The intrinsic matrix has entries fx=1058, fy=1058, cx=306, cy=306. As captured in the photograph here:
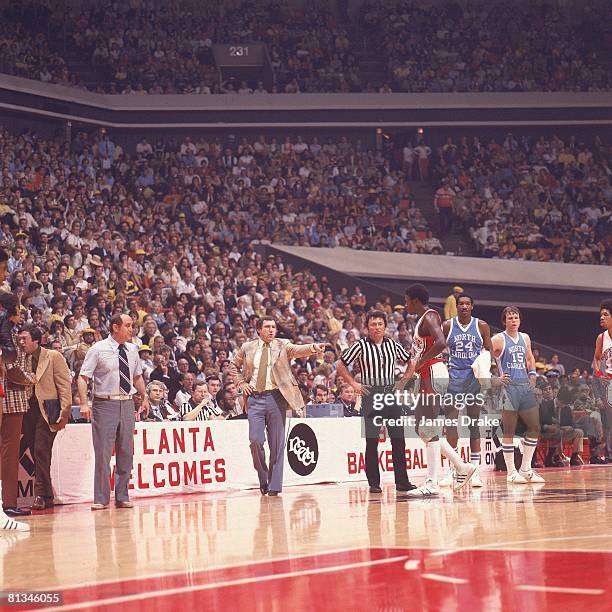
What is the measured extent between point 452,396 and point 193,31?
80.6 feet

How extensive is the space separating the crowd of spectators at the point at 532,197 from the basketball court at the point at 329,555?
2044cm

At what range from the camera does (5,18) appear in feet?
101

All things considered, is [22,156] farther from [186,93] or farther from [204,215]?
[186,93]

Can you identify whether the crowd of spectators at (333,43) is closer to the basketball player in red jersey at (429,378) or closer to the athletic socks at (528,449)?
the athletic socks at (528,449)

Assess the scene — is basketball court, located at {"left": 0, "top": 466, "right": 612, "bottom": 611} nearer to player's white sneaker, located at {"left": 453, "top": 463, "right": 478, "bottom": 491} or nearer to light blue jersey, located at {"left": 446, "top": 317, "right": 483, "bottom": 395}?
player's white sneaker, located at {"left": 453, "top": 463, "right": 478, "bottom": 491}

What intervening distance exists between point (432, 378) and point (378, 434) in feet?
3.03

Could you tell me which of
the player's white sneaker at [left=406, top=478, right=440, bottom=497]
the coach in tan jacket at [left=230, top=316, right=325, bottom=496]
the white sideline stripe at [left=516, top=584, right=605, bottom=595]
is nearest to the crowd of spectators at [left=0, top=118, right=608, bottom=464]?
the coach in tan jacket at [left=230, top=316, right=325, bottom=496]

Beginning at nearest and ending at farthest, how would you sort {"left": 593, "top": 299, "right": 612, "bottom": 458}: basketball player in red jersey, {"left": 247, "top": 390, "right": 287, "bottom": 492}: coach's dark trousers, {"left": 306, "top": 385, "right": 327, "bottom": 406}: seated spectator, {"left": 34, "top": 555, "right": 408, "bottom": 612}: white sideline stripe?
{"left": 34, "top": 555, "right": 408, "bottom": 612}: white sideline stripe → {"left": 593, "top": 299, "right": 612, "bottom": 458}: basketball player in red jersey → {"left": 247, "top": 390, "right": 287, "bottom": 492}: coach's dark trousers → {"left": 306, "top": 385, "right": 327, "bottom": 406}: seated spectator

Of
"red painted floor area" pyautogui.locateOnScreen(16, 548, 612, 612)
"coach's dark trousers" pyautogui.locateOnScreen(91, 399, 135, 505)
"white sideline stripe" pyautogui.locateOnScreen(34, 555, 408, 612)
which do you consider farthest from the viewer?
"coach's dark trousers" pyautogui.locateOnScreen(91, 399, 135, 505)

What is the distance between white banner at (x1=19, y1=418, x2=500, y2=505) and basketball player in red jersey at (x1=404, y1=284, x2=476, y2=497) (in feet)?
11.3

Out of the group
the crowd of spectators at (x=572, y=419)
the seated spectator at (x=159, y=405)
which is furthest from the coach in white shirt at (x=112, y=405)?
the crowd of spectators at (x=572, y=419)

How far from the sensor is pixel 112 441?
38.3 feet

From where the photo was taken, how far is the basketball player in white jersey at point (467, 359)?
12.5 meters

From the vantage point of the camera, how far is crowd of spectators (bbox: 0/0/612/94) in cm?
3294
